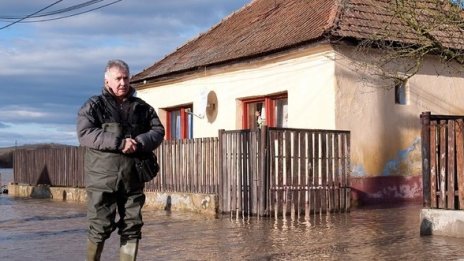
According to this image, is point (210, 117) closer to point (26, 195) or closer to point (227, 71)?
point (227, 71)

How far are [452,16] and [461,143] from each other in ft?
5.74

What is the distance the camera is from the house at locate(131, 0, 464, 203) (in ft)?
53.7

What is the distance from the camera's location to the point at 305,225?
1245 centimetres

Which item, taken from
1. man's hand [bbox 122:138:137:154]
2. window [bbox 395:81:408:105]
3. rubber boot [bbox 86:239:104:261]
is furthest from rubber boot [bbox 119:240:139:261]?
window [bbox 395:81:408:105]

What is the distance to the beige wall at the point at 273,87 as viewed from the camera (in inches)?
648

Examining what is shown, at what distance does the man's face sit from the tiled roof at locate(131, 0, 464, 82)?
7094 mm

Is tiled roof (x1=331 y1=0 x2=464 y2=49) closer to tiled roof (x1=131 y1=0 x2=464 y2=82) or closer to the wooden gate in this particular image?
tiled roof (x1=131 y1=0 x2=464 y2=82)

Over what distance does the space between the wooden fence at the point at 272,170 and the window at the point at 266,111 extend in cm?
329

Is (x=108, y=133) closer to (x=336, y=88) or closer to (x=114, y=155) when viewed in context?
(x=114, y=155)

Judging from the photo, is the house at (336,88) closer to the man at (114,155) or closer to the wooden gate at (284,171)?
the wooden gate at (284,171)

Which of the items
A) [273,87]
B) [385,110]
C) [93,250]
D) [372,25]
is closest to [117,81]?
[93,250]

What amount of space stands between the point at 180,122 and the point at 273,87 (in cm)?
531

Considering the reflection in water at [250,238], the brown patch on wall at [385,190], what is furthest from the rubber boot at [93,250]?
the brown patch on wall at [385,190]

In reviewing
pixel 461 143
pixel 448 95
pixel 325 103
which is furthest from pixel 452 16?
pixel 448 95
